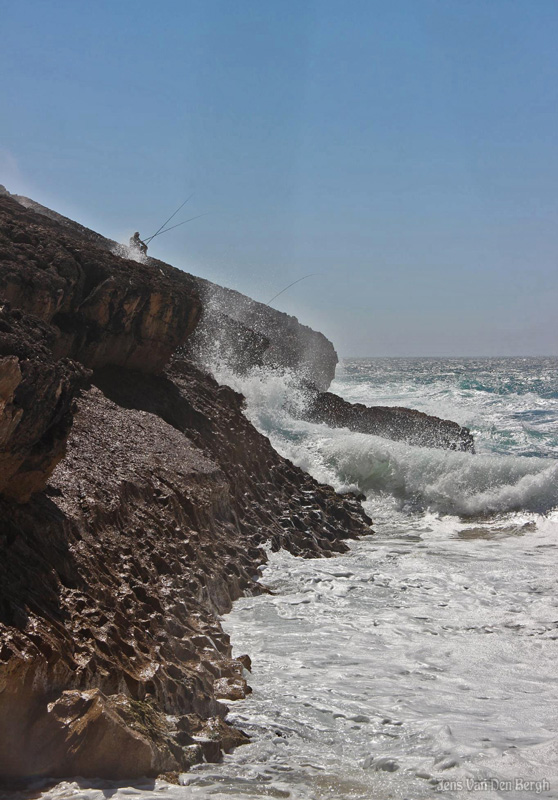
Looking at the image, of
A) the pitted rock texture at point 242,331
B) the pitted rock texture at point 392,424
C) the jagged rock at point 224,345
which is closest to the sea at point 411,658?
the pitted rock texture at point 392,424

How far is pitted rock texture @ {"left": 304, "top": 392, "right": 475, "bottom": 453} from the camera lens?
20227mm

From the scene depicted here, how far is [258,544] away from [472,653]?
3828mm

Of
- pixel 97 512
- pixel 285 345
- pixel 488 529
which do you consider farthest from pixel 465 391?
pixel 97 512

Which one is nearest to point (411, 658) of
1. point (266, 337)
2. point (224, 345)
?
point (224, 345)

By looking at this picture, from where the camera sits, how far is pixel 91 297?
12.1 meters

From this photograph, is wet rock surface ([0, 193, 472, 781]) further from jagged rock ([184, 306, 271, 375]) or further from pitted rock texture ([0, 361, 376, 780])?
jagged rock ([184, 306, 271, 375])

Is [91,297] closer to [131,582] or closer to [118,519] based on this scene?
[118,519]

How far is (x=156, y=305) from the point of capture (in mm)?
13000

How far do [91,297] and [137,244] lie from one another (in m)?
15.1

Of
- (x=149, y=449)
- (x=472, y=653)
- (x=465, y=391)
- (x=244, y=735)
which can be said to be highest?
(x=465, y=391)

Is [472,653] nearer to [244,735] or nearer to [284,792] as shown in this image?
[244,735]

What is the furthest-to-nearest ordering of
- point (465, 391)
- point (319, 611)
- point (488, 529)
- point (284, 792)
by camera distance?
1. point (465, 391)
2. point (488, 529)
3. point (319, 611)
4. point (284, 792)

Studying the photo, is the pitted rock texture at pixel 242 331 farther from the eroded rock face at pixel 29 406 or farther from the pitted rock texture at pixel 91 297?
the eroded rock face at pixel 29 406

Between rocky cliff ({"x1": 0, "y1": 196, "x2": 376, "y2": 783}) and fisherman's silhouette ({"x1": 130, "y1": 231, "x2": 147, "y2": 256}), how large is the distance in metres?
12.7
